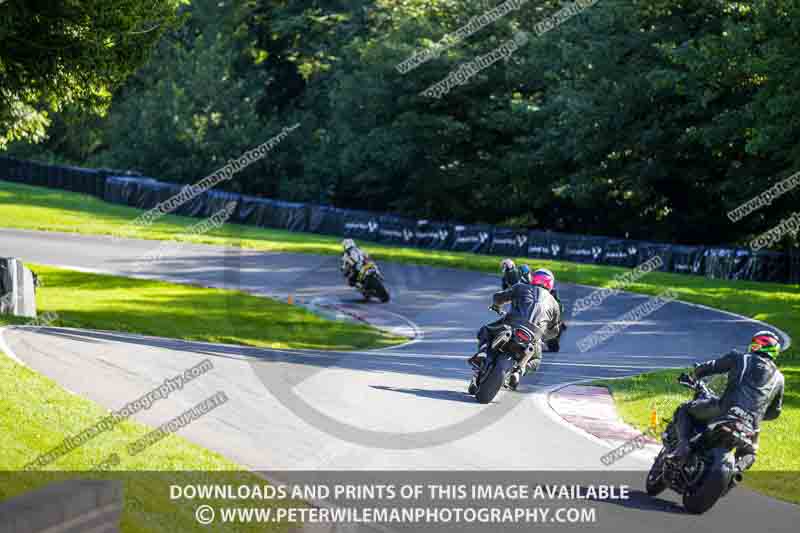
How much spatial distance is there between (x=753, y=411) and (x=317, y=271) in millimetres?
26113

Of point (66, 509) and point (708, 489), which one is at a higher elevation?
point (66, 509)

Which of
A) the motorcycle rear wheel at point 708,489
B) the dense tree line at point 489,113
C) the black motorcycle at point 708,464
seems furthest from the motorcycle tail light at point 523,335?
the dense tree line at point 489,113

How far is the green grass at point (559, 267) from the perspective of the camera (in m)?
16.2

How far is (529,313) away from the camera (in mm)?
15750

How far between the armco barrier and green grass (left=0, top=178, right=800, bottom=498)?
25.4ft

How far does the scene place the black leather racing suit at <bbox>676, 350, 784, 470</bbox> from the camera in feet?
34.8

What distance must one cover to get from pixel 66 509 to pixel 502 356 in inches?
365

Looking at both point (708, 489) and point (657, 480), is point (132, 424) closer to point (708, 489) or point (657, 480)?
point (657, 480)

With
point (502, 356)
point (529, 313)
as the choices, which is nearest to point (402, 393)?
point (502, 356)

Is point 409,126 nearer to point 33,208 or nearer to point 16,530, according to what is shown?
point 33,208

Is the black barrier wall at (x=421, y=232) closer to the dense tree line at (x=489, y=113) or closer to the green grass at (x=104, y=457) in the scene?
the dense tree line at (x=489, y=113)

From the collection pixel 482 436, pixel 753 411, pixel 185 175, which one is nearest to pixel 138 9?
pixel 482 436

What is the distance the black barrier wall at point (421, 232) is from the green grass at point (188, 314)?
646 inches

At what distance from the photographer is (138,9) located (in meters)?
19.7
